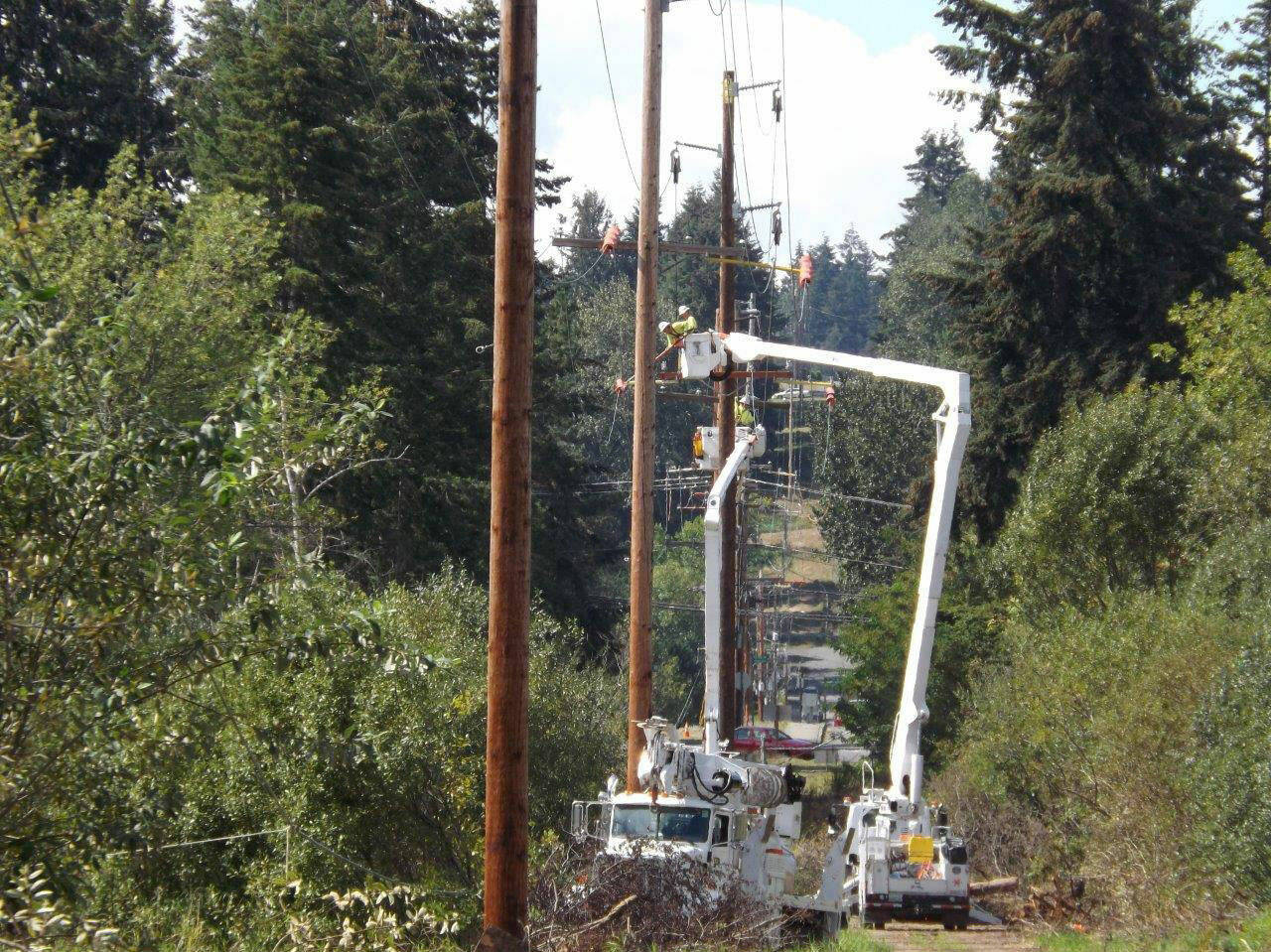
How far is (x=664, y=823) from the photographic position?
16.7 meters

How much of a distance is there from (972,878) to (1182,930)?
48.7ft

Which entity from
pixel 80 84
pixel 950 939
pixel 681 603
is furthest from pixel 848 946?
pixel 681 603

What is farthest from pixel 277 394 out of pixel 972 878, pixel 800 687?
pixel 800 687

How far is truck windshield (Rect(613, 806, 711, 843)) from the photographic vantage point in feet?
54.3

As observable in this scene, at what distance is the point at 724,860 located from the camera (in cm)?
1644

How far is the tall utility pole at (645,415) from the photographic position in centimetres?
1822

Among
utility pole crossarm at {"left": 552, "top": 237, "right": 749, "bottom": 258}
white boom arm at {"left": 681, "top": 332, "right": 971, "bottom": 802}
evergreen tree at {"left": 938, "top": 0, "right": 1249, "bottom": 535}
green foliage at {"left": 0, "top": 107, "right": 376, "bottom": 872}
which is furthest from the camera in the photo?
evergreen tree at {"left": 938, "top": 0, "right": 1249, "bottom": 535}

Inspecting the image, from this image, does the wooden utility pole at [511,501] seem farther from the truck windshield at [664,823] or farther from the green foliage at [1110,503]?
the green foliage at [1110,503]

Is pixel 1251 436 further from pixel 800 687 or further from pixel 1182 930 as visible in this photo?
pixel 800 687

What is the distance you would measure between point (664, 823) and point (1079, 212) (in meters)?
23.8

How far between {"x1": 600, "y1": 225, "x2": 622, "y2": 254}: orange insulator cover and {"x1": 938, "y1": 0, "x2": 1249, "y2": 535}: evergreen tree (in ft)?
59.6

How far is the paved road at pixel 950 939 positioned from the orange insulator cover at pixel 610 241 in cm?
937

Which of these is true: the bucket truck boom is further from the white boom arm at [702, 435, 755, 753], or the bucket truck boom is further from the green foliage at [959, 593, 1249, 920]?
the green foliage at [959, 593, 1249, 920]

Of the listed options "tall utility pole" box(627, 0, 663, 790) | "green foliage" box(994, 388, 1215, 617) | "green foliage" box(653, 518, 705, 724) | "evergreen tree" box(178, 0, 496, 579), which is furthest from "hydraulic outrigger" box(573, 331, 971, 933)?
"green foliage" box(653, 518, 705, 724)
